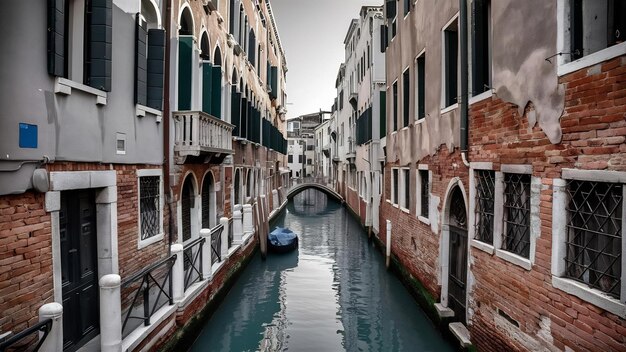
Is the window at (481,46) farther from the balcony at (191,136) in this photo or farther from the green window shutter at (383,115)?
the green window shutter at (383,115)

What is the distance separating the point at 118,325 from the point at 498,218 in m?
3.78

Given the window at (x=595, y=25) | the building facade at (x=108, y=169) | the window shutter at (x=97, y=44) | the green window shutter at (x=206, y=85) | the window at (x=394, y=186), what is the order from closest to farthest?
1. the window at (x=595, y=25)
2. the building facade at (x=108, y=169)
3. the window shutter at (x=97, y=44)
4. the green window shutter at (x=206, y=85)
5. the window at (x=394, y=186)

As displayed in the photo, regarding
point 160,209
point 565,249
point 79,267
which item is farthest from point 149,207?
point 565,249

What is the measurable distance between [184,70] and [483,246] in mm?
4866

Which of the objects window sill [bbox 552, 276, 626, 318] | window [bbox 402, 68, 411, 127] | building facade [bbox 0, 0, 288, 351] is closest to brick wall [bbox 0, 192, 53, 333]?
building facade [bbox 0, 0, 288, 351]

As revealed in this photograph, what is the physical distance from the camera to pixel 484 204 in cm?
499

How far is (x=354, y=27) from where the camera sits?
66.0 ft

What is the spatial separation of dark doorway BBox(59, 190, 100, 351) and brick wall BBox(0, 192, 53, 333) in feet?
1.61

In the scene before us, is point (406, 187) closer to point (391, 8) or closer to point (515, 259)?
point (391, 8)

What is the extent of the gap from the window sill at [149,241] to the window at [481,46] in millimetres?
4491

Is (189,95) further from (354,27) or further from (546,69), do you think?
(354,27)

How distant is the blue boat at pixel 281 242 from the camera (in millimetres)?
12273

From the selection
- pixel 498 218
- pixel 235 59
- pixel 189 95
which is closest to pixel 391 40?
pixel 235 59

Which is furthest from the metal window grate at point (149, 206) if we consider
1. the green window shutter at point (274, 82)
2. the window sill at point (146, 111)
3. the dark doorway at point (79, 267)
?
the green window shutter at point (274, 82)
